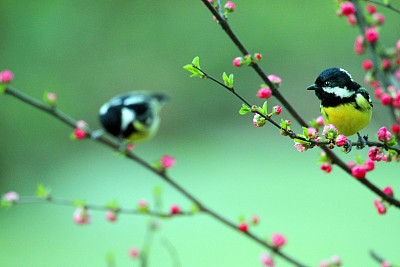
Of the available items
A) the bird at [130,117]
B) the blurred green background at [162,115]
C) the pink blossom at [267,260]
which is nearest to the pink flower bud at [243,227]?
the pink blossom at [267,260]

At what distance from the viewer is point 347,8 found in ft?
2.18

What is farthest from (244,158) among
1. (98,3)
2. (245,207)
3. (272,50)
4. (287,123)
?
(287,123)

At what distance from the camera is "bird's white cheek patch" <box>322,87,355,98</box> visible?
2.07 feet

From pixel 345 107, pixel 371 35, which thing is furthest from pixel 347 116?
pixel 371 35

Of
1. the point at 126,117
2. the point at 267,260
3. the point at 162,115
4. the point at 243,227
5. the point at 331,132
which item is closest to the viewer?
the point at 331,132

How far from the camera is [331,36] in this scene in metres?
2.71

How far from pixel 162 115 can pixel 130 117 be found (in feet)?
Result: 5.34

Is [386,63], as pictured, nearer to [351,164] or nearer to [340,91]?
[340,91]

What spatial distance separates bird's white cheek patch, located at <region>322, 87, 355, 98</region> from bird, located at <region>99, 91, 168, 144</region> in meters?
0.77

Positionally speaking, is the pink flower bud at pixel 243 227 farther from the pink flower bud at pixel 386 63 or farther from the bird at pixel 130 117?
the bird at pixel 130 117

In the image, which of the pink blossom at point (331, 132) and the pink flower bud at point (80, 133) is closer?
the pink blossom at point (331, 132)

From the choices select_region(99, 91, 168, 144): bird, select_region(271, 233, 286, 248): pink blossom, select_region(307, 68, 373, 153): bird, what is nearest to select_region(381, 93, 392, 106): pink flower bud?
select_region(307, 68, 373, 153): bird

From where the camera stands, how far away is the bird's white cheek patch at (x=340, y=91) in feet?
2.07

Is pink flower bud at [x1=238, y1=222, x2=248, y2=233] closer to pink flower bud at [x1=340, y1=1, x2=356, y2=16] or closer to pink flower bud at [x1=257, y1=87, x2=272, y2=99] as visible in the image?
pink flower bud at [x1=257, y1=87, x2=272, y2=99]
